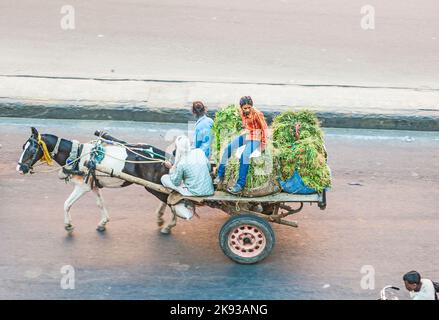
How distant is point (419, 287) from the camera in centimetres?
746

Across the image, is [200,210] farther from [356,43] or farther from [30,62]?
[356,43]

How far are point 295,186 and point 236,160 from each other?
0.67 m

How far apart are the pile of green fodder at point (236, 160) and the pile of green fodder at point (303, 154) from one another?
12 centimetres

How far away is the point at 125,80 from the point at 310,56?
135 inches

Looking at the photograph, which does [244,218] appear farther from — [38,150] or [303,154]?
[38,150]

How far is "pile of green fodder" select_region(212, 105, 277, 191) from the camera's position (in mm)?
8297

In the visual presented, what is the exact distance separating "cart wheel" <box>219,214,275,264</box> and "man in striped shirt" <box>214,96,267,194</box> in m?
0.33

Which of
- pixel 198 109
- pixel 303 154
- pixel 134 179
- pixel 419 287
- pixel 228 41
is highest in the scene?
pixel 228 41

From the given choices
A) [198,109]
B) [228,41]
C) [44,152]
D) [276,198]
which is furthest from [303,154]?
[228,41]

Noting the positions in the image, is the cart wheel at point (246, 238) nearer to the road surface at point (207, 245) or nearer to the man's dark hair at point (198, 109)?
the road surface at point (207, 245)

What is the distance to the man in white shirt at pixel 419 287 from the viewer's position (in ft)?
24.3

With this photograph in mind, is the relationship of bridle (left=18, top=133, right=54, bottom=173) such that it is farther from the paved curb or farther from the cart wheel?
the paved curb

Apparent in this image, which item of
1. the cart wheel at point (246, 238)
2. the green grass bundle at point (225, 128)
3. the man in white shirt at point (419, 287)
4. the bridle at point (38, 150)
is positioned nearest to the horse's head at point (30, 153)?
the bridle at point (38, 150)

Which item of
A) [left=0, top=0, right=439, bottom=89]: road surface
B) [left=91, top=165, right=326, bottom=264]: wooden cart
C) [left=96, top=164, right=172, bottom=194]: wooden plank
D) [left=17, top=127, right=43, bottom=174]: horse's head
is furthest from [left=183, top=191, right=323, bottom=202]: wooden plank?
[left=0, top=0, right=439, bottom=89]: road surface
